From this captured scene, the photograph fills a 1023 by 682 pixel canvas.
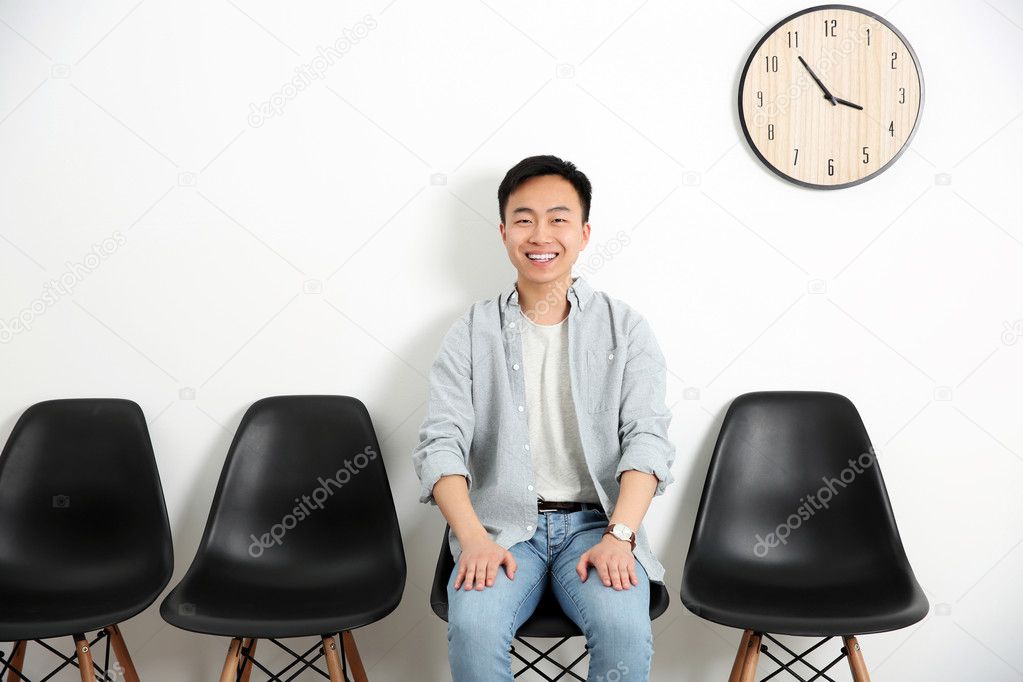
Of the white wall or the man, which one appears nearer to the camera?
the man

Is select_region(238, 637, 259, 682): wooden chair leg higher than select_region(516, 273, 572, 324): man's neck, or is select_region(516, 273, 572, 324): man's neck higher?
select_region(516, 273, 572, 324): man's neck

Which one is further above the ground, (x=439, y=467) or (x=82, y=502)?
(x=439, y=467)

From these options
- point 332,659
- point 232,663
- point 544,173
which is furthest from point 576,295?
point 232,663

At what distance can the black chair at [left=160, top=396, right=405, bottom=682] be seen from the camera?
1.85 m

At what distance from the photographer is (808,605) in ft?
5.55

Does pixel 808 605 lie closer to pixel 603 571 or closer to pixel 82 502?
pixel 603 571

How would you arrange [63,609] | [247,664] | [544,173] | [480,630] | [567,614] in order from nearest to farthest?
1. [480,630]
2. [567,614]
3. [63,609]
4. [544,173]
5. [247,664]

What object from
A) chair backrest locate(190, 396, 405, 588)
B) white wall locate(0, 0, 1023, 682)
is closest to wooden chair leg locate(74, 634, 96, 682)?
chair backrest locate(190, 396, 405, 588)

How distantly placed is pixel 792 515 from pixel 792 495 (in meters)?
0.05

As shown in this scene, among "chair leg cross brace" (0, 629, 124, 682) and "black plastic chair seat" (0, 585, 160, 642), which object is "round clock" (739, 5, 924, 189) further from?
"chair leg cross brace" (0, 629, 124, 682)

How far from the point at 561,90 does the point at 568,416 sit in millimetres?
865

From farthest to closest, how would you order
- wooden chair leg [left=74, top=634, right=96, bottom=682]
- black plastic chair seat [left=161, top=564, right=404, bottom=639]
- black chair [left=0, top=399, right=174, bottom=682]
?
black chair [left=0, top=399, right=174, bottom=682]
wooden chair leg [left=74, top=634, right=96, bottom=682]
black plastic chair seat [left=161, top=564, right=404, bottom=639]

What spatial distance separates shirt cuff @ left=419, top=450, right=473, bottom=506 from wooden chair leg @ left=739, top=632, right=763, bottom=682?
0.75 meters

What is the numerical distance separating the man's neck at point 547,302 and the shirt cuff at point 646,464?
1.24 ft
